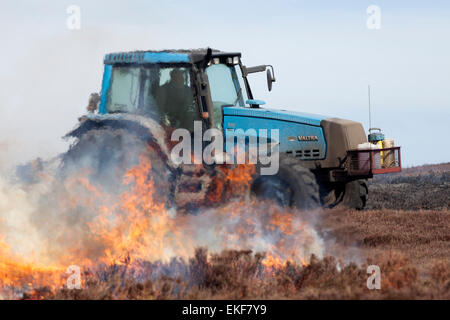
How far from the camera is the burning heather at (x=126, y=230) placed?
32.3 ft

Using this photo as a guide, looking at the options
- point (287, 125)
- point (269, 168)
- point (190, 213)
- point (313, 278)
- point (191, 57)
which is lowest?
point (313, 278)

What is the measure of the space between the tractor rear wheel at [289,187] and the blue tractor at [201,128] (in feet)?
0.06

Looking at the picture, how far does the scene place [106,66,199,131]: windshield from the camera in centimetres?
1289

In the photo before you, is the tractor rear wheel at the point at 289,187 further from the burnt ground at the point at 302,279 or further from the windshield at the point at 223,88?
the windshield at the point at 223,88

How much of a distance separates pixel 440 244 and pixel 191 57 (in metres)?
6.03

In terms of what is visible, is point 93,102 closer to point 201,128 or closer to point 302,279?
point 201,128

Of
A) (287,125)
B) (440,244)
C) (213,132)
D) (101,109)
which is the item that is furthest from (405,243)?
(101,109)

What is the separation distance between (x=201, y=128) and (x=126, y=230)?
292 centimetres

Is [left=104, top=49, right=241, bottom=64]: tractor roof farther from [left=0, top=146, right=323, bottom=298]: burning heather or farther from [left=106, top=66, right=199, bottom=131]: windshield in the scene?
[left=0, top=146, right=323, bottom=298]: burning heather

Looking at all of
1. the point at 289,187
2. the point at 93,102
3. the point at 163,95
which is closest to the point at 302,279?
the point at 289,187

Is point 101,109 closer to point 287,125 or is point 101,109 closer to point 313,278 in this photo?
point 287,125

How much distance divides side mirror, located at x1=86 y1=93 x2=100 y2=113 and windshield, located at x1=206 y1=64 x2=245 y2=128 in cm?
255

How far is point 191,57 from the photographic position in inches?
506

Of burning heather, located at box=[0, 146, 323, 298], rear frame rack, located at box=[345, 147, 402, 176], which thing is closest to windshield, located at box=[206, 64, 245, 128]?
burning heather, located at box=[0, 146, 323, 298]
